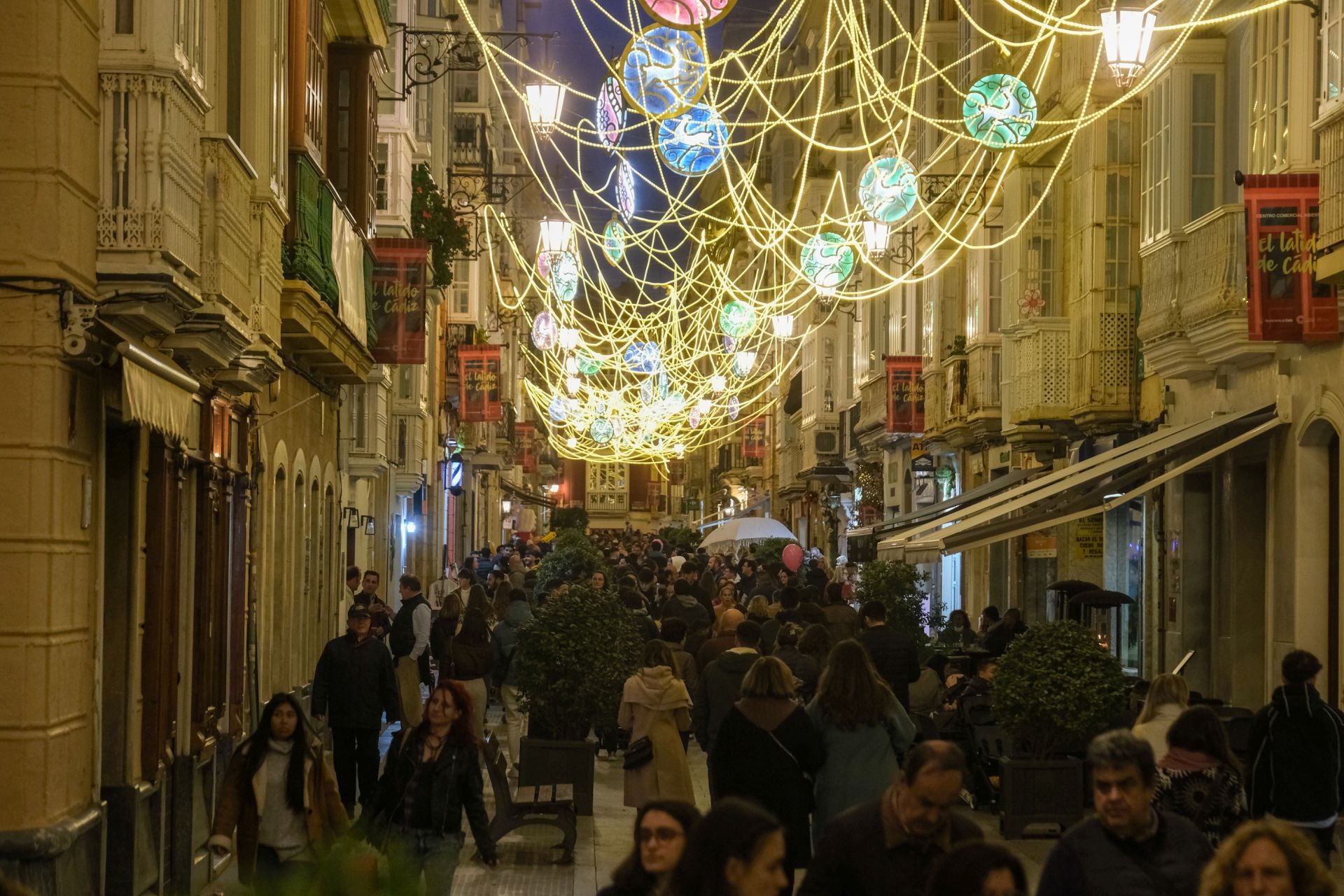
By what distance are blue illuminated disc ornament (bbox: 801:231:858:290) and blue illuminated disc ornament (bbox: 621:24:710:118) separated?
10.5 metres

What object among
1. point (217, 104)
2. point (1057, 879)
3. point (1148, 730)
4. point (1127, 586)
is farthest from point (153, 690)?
point (1127, 586)

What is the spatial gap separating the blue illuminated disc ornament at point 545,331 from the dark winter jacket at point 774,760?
31.9 metres

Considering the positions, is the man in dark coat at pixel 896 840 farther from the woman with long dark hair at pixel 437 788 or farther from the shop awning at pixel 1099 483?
the shop awning at pixel 1099 483

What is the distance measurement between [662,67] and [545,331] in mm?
25438

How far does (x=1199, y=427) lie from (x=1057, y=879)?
13894 millimetres

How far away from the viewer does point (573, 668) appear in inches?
597

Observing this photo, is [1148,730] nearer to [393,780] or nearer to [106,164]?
[393,780]

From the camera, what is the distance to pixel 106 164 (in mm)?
10578

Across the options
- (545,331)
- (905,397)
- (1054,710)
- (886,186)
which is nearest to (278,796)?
(1054,710)

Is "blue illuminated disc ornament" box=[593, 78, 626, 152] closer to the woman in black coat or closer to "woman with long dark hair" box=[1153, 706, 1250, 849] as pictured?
the woman in black coat

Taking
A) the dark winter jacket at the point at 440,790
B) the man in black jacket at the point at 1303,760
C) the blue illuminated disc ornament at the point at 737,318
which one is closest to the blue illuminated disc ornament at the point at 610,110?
the man in black jacket at the point at 1303,760

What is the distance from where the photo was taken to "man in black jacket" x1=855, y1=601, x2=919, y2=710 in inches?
606

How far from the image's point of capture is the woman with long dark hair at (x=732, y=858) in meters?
4.87

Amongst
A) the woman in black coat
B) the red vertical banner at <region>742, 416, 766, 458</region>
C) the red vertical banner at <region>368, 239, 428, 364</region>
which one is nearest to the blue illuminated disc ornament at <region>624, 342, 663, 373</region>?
the red vertical banner at <region>368, 239, 428, 364</region>
